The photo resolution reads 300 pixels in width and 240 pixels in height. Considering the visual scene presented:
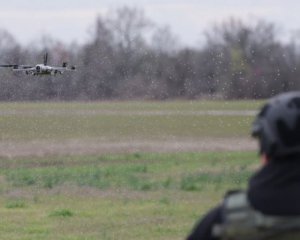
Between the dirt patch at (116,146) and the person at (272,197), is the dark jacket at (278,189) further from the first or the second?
the dirt patch at (116,146)

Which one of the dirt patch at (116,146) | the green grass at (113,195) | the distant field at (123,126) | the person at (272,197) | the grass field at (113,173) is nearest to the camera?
the person at (272,197)

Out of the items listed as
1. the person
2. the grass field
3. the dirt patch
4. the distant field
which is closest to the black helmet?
the person

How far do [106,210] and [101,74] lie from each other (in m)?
31.7

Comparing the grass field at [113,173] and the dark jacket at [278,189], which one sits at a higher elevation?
the dark jacket at [278,189]

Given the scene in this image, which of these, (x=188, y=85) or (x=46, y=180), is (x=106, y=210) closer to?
(x=46, y=180)

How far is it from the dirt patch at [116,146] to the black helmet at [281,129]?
24.0 m

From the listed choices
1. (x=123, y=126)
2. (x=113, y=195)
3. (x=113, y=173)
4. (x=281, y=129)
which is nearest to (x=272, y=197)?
(x=281, y=129)

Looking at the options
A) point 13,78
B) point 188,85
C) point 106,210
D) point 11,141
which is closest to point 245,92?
point 188,85

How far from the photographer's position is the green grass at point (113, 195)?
1239cm

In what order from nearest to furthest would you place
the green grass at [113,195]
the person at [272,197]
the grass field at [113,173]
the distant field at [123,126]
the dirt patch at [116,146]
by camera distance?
1. the person at [272,197]
2. the green grass at [113,195]
3. the grass field at [113,173]
4. the dirt patch at [116,146]
5. the distant field at [123,126]

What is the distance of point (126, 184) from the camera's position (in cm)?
1731

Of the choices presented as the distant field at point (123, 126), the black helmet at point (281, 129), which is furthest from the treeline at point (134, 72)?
the black helmet at point (281, 129)

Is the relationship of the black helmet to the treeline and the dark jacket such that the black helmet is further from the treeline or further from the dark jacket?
the treeline

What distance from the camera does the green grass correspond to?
12.4 meters
